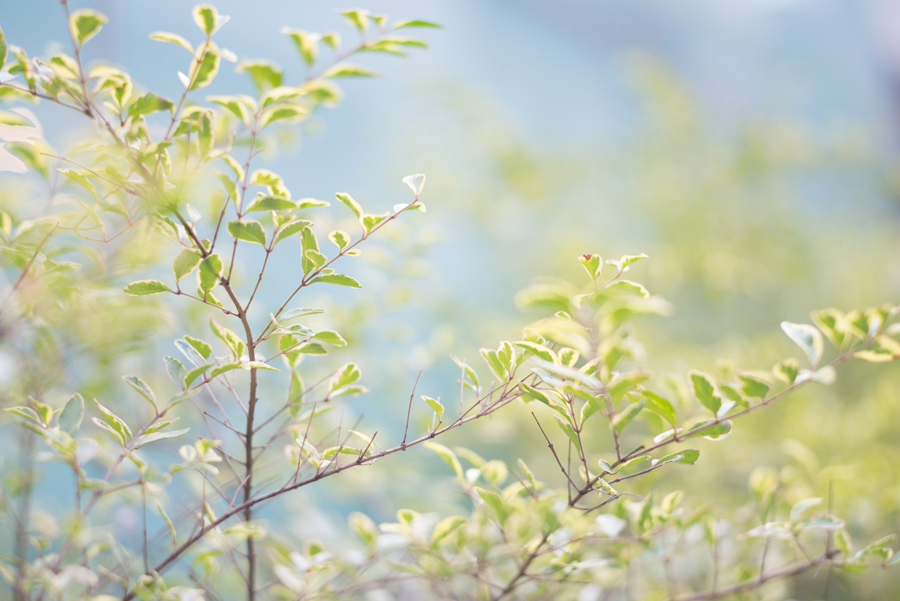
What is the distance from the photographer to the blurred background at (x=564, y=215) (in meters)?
0.90

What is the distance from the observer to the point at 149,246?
20.2 inches

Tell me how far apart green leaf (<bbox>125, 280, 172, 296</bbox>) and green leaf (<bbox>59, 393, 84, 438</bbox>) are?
81mm

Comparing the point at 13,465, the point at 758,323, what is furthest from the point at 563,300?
the point at 758,323

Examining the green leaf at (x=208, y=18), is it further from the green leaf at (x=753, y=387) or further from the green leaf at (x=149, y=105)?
the green leaf at (x=753, y=387)

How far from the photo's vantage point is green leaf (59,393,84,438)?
31 cm

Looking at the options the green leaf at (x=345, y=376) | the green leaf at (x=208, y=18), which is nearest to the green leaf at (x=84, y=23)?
the green leaf at (x=208, y=18)

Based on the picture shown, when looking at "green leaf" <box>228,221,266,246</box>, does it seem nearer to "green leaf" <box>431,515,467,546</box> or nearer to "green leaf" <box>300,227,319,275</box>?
"green leaf" <box>300,227,319,275</box>

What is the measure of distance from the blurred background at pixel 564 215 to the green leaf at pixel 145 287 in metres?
0.36

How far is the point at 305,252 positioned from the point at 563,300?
0.56ft

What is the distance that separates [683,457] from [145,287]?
355mm

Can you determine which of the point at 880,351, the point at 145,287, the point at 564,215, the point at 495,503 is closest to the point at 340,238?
the point at 145,287

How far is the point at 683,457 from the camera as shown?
0.31 meters

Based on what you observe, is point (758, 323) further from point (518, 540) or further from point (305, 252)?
point (305, 252)

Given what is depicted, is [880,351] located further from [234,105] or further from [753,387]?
[234,105]
